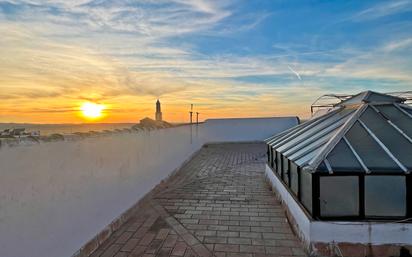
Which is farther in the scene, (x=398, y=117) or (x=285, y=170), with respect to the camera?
(x=285, y=170)

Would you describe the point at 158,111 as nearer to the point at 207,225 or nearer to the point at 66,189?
the point at 207,225

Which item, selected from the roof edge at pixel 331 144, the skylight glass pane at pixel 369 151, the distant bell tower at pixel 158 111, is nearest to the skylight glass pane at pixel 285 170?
the roof edge at pixel 331 144

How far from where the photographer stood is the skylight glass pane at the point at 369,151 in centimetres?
327

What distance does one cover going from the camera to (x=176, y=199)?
244 inches

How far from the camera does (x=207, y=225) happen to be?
15.3 ft

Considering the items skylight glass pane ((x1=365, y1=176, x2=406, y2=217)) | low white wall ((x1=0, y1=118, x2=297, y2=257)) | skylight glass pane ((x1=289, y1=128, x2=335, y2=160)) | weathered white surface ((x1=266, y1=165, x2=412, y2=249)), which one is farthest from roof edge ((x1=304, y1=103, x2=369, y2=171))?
low white wall ((x1=0, y1=118, x2=297, y2=257))

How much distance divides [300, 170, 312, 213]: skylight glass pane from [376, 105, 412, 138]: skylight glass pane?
173 cm

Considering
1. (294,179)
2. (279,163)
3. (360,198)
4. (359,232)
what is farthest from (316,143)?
(279,163)

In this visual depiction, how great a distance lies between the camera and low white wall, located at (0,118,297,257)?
248 cm

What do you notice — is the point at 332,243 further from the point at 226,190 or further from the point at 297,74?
the point at 297,74

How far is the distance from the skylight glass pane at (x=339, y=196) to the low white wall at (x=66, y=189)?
3.49 metres

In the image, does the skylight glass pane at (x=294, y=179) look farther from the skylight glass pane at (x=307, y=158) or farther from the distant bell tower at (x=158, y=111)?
the distant bell tower at (x=158, y=111)

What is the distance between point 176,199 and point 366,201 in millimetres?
4183

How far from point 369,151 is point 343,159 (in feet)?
1.47
